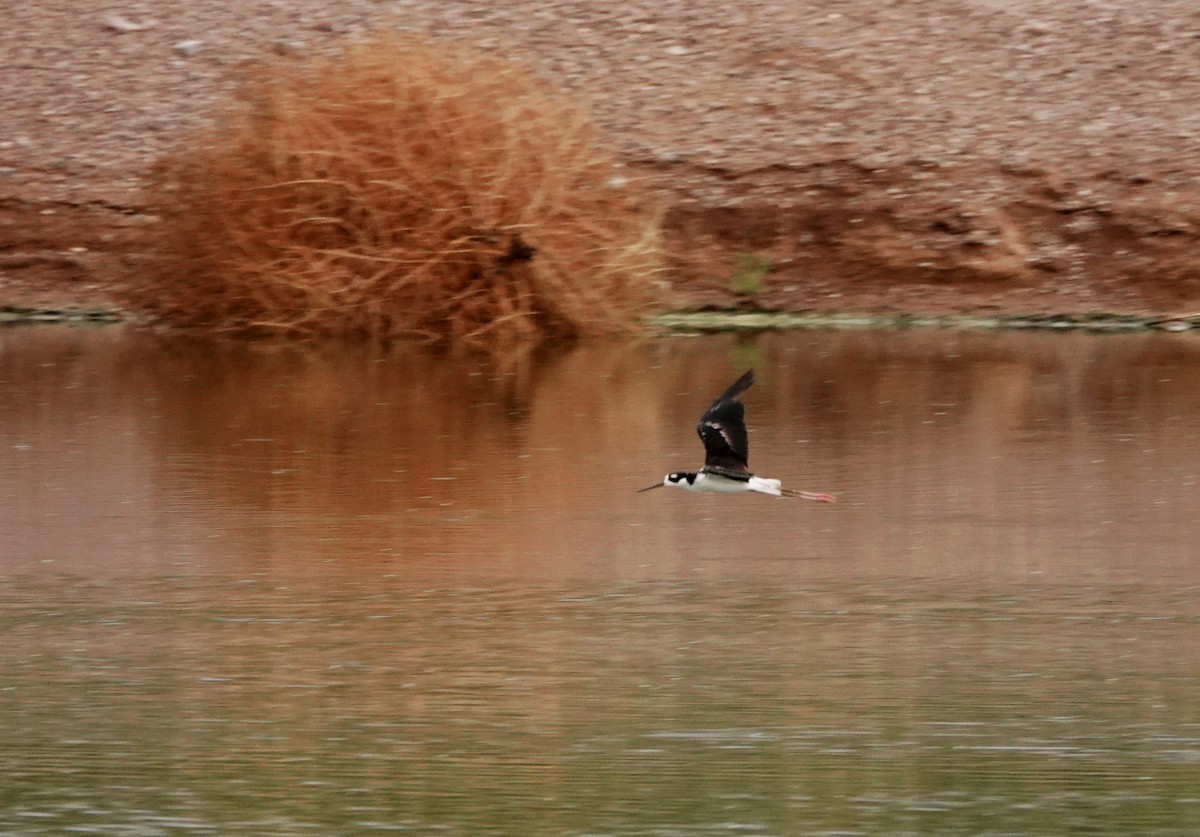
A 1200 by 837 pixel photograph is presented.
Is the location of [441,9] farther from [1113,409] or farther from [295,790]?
[295,790]

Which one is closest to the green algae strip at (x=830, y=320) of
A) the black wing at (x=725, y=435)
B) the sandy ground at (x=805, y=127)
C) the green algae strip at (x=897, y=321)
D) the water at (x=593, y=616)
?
the green algae strip at (x=897, y=321)

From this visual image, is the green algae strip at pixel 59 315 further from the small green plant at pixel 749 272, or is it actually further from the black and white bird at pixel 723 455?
the black and white bird at pixel 723 455

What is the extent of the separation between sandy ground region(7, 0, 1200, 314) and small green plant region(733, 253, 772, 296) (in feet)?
0.23

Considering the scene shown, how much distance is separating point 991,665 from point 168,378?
9.17 meters

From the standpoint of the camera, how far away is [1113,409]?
1424 cm

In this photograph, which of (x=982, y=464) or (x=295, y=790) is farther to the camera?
(x=982, y=464)

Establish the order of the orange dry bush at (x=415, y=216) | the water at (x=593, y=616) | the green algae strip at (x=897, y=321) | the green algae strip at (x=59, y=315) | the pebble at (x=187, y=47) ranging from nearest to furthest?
the water at (x=593, y=616), the orange dry bush at (x=415, y=216), the green algae strip at (x=897, y=321), the green algae strip at (x=59, y=315), the pebble at (x=187, y=47)

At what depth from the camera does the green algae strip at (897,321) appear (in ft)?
63.9

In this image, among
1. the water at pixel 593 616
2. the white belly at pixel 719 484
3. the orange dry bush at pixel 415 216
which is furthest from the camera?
the orange dry bush at pixel 415 216

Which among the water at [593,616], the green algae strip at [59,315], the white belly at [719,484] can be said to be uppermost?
the green algae strip at [59,315]

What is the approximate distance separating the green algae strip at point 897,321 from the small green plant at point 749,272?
0.23 metres

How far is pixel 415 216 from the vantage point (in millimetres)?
18844

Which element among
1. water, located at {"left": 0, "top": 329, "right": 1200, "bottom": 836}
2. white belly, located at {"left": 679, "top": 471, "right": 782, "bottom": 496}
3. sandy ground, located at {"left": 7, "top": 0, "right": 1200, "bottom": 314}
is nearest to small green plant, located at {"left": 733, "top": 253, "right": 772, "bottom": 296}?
sandy ground, located at {"left": 7, "top": 0, "right": 1200, "bottom": 314}

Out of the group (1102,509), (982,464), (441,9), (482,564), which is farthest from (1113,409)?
(441,9)
